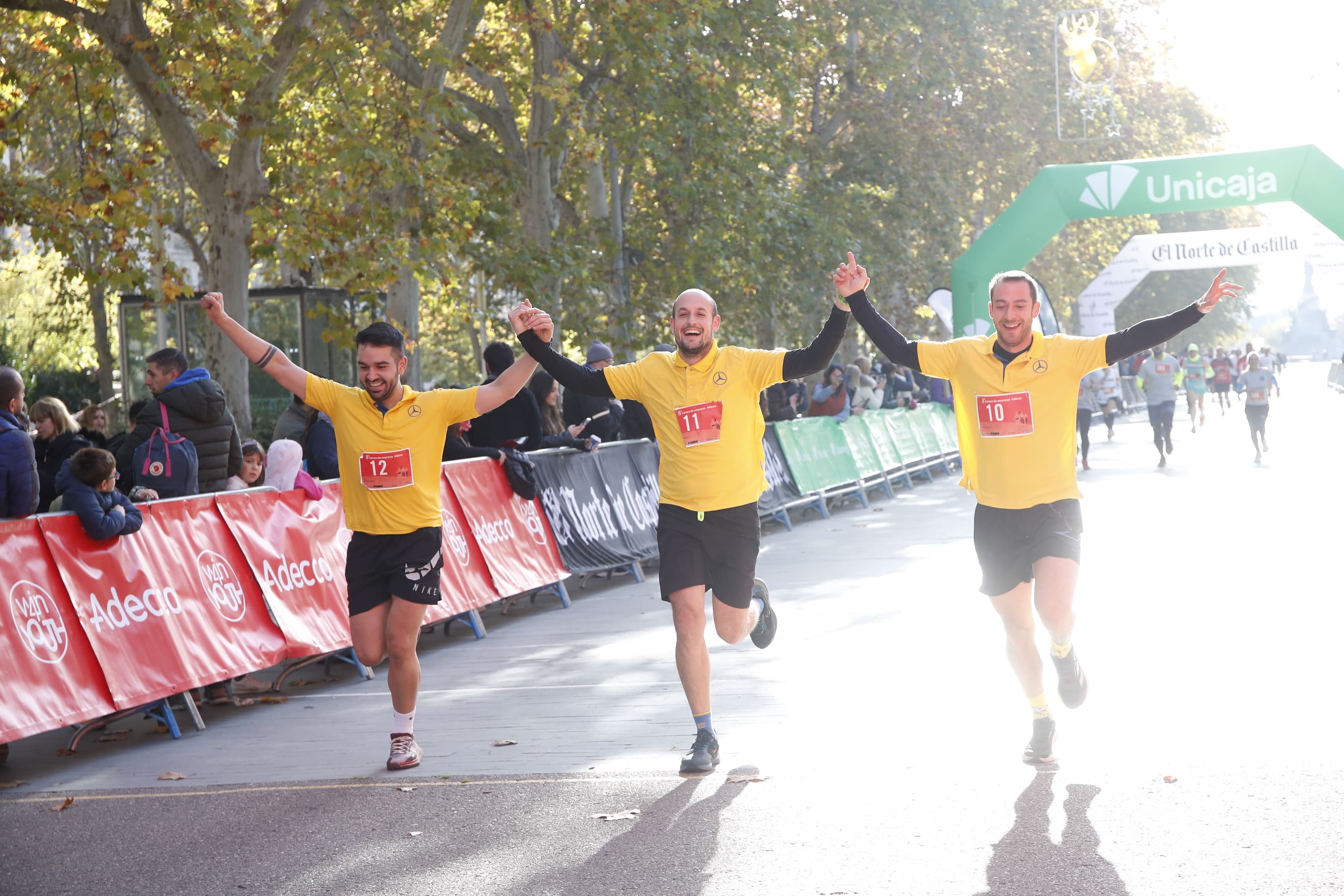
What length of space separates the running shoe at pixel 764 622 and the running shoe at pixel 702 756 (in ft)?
2.84

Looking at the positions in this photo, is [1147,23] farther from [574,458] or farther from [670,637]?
[670,637]

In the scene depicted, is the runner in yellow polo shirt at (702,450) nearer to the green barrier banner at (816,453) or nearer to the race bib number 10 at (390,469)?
the race bib number 10 at (390,469)

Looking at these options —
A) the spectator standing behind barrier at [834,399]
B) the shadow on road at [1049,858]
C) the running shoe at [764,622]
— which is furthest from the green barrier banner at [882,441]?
the shadow on road at [1049,858]

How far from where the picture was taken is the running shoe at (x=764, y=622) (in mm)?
7086

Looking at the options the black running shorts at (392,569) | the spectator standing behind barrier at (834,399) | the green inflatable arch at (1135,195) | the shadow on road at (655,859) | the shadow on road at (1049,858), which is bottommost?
the shadow on road at (1049,858)

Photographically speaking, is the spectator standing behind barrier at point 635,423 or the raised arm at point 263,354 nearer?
the raised arm at point 263,354

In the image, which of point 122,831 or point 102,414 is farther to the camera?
point 102,414

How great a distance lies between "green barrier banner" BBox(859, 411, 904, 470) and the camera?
2177 centimetres

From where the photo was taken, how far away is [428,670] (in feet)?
30.8

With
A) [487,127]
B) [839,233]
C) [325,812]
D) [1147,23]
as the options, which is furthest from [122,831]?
[1147,23]

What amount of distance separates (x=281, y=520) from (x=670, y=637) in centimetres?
259

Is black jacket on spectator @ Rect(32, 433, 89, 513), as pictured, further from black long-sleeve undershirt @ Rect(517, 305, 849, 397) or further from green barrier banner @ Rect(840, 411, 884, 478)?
green barrier banner @ Rect(840, 411, 884, 478)

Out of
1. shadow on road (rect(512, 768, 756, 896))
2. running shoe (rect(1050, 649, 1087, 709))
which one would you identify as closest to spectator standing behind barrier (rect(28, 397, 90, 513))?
shadow on road (rect(512, 768, 756, 896))

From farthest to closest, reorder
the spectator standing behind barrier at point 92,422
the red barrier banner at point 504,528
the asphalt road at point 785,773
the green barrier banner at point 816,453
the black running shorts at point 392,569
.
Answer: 1. the green barrier banner at point 816,453
2. the spectator standing behind barrier at point 92,422
3. the red barrier banner at point 504,528
4. the black running shorts at point 392,569
5. the asphalt road at point 785,773
